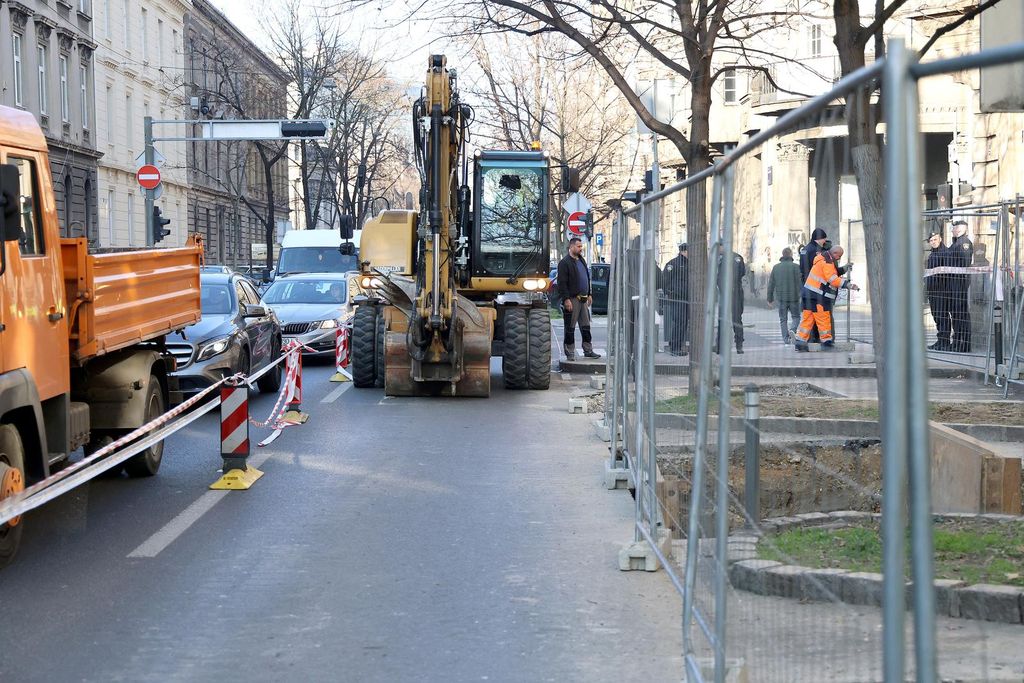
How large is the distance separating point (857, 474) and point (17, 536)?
5.61 meters

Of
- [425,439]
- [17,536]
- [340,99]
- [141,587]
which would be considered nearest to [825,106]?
[141,587]

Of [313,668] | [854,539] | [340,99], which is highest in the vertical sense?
[340,99]

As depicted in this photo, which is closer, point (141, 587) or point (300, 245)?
point (141, 587)

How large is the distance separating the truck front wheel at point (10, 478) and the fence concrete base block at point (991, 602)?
5.72 m

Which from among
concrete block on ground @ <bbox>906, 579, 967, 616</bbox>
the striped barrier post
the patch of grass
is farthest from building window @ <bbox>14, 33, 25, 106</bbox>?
concrete block on ground @ <bbox>906, 579, 967, 616</bbox>

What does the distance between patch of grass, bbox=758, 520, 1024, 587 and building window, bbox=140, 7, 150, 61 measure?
5736cm

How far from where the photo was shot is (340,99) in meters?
53.2

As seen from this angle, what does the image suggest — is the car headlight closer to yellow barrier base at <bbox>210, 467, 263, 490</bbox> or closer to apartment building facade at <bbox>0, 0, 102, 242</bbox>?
yellow barrier base at <bbox>210, 467, 263, 490</bbox>

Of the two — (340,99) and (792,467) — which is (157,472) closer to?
(792,467)

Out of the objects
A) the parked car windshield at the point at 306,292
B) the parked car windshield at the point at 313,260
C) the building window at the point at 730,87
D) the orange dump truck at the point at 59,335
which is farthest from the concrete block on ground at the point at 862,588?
the building window at the point at 730,87

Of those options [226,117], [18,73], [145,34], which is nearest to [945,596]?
[18,73]

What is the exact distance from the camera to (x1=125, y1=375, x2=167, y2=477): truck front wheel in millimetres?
10117

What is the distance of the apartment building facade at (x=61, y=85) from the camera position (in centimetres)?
4062

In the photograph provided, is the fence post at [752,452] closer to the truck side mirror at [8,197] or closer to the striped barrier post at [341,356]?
the truck side mirror at [8,197]
